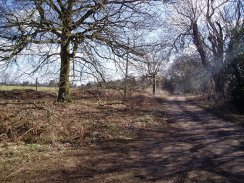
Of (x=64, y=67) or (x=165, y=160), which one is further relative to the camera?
(x=64, y=67)

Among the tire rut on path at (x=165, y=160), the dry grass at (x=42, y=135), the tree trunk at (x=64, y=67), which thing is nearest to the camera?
the tire rut on path at (x=165, y=160)

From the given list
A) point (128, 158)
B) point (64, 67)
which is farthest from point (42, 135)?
point (64, 67)

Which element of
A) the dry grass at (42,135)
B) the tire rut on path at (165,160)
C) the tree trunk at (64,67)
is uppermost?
the tree trunk at (64,67)

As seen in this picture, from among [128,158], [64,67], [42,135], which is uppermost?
[64,67]

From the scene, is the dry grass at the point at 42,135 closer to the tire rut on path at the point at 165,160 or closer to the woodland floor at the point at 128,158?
the woodland floor at the point at 128,158

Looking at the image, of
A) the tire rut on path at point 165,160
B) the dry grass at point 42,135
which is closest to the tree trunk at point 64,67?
the dry grass at point 42,135

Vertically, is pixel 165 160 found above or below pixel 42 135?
below

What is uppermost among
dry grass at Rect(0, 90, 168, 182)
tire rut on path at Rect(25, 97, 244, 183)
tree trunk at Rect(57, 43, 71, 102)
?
tree trunk at Rect(57, 43, 71, 102)

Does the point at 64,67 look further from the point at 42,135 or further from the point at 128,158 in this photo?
the point at 128,158

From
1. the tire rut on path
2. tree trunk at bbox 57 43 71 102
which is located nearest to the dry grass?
the tire rut on path

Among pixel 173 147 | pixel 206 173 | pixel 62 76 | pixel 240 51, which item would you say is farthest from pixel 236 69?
pixel 206 173

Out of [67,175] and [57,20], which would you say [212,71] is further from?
[67,175]

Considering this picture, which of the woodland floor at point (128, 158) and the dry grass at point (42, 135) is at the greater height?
the dry grass at point (42, 135)

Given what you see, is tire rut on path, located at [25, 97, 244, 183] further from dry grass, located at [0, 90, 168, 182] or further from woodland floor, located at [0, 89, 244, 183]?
dry grass, located at [0, 90, 168, 182]
